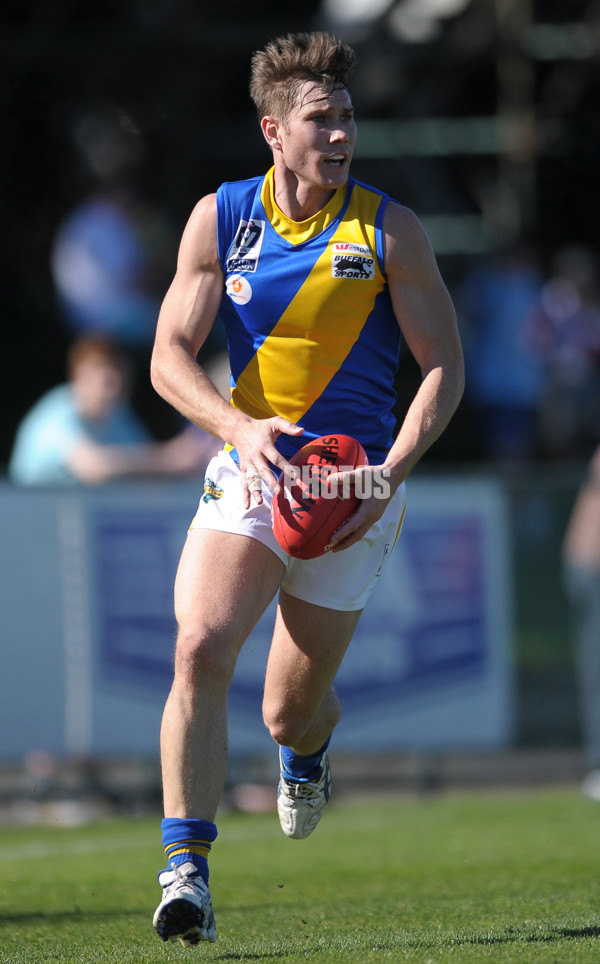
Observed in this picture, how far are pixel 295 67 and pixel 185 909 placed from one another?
279cm

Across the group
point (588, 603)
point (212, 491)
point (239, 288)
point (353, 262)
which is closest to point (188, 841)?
point (212, 491)

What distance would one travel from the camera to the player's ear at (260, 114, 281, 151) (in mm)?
5148

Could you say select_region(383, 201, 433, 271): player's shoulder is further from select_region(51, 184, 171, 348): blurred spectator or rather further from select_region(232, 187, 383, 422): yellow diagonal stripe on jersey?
select_region(51, 184, 171, 348): blurred spectator

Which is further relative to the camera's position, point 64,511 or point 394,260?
point 64,511

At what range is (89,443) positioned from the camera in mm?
9891

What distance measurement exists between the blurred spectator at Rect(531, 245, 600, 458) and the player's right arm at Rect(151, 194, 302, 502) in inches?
331

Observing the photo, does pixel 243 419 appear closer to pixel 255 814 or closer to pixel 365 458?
pixel 365 458

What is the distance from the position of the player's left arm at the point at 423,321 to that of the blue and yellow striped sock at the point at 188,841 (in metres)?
1.31

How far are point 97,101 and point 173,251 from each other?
2147 mm

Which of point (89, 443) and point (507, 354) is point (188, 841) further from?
point (507, 354)

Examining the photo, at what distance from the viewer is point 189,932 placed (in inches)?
176

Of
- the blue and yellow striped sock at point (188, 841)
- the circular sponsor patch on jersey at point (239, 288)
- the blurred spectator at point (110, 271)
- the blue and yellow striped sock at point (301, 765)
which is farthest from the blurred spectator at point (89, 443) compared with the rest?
the blue and yellow striped sock at point (188, 841)

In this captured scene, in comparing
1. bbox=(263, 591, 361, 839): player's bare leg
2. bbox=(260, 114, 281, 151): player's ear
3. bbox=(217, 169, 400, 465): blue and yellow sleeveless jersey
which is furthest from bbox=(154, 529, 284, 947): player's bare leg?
bbox=(260, 114, 281, 151): player's ear

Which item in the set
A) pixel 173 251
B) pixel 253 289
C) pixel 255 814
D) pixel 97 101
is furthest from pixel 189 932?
pixel 97 101
